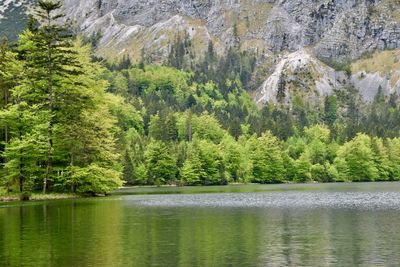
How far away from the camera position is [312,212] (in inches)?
2207

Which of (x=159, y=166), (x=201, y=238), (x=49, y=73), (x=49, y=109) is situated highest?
(x=49, y=73)

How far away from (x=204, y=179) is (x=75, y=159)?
3232 inches

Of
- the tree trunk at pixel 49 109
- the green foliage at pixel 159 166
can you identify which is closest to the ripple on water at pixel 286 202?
the tree trunk at pixel 49 109

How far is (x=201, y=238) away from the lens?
1455 inches

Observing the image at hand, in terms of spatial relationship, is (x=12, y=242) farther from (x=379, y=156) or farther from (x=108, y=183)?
(x=379, y=156)

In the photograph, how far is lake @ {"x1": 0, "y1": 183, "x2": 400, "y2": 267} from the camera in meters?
29.2

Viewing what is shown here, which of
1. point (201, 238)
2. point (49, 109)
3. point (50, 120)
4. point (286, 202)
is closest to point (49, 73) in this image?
point (49, 109)

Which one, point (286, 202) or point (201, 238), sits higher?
point (286, 202)

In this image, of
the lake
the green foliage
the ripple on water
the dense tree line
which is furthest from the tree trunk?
the green foliage

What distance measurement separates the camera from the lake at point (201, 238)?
95.9 ft

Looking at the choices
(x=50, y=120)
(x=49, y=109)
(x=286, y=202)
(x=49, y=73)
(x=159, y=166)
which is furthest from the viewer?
(x=159, y=166)

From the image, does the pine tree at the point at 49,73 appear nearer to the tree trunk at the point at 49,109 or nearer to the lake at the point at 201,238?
the tree trunk at the point at 49,109

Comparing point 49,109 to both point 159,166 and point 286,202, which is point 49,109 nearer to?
point 286,202

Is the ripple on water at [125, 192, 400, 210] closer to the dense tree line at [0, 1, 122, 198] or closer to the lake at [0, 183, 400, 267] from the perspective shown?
the lake at [0, 183, 400, 267]
